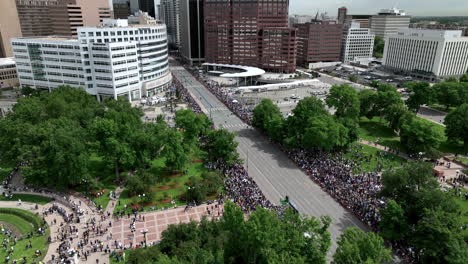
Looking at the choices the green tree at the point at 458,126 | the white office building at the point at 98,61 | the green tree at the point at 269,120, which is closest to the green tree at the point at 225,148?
the green tree at the point at 269,120

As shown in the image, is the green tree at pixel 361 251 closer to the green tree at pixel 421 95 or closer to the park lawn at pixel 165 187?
the park lawn at pixel 165 187

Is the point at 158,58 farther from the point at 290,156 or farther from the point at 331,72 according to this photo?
the point at 331,72

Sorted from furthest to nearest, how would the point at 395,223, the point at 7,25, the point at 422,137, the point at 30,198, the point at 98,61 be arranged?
the point at 7,25
the point at 98,61
the point at 422,137
the point at 30,198
the point at 395,223

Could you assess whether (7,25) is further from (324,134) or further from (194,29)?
(324,134)

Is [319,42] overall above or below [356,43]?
above

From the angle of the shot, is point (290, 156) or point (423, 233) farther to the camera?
point (290, 156)

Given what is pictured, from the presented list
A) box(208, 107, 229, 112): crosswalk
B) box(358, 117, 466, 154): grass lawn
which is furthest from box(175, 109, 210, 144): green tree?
box(358, 117, 466, 154): grass lawn

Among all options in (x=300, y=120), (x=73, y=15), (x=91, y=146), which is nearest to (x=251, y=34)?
(x=73, y=15)

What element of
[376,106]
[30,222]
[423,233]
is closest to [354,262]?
[423,233]
